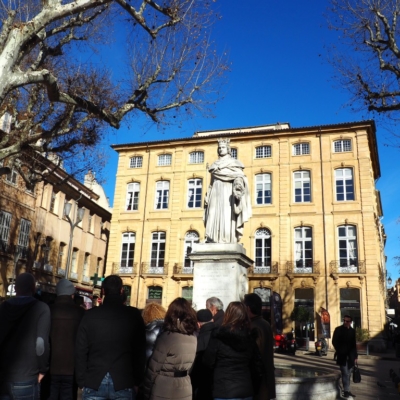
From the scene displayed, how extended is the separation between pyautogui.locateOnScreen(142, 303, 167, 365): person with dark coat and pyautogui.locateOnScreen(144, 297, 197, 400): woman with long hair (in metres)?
0.75

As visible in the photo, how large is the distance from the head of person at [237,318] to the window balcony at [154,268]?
29.3 meters

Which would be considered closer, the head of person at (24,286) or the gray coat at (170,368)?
the gray coat at (170,368)

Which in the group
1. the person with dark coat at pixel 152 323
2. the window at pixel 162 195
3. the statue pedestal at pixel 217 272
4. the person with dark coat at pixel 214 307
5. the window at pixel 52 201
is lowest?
the person with dark coat at pixel 152 323

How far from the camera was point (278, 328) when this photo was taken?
23656 millimetres

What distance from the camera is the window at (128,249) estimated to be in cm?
3466

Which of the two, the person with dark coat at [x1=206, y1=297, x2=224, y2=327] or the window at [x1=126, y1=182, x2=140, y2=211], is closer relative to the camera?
the person with dark coat at [x1=206, y1=297, x2=224, y2=327]

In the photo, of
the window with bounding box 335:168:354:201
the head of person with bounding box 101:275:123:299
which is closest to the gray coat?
the head of person with bounding box 101:275:123:299

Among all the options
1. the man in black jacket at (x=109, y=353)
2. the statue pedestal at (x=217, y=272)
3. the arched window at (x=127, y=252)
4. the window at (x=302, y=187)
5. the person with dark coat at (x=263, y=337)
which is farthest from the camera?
the arched window at (x=127, y=252)

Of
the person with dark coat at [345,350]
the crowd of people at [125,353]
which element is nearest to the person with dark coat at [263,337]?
the crowd of people at [125,353]

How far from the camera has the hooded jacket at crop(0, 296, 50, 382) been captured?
3756mm

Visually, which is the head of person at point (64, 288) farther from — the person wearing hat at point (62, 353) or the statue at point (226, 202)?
the statue at point (226, 202)

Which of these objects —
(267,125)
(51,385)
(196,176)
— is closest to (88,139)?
(51,385)

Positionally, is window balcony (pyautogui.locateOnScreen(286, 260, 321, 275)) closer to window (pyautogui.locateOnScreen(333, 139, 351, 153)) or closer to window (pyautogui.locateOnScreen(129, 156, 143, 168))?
window (pyautogui.locateOnScreen(333, 139, 351, 153))

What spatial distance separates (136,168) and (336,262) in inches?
697
